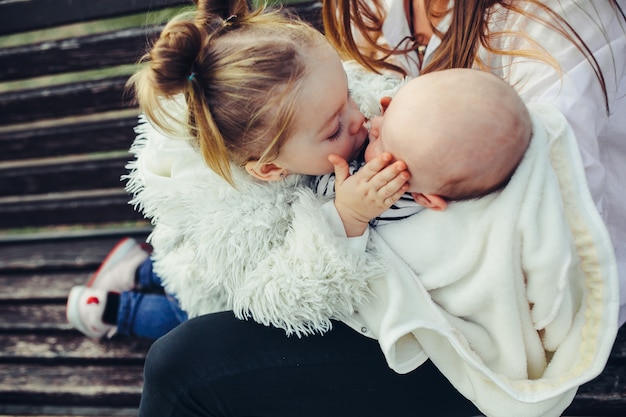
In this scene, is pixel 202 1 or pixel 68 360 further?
pixel 68 360

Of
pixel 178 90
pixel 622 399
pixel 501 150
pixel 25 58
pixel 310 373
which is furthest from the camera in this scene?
pixel 25 58

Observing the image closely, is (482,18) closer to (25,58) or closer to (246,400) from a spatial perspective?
(246,400)

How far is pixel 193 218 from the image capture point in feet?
4.31

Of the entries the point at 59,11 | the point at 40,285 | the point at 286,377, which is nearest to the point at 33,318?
the point at 40,285

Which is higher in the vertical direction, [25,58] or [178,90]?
[178,90]

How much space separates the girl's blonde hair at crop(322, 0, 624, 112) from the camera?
1150 mm

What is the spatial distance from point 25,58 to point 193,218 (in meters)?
0.95

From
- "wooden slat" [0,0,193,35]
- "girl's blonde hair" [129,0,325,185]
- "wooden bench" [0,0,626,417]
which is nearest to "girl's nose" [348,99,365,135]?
"girl's blonde hair" [129,0,325,185]

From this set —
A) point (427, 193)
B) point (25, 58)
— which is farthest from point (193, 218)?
point (25, 58)

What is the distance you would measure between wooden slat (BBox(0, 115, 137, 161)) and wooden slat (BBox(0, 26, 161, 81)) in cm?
17

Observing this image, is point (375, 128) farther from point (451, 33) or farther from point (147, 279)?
point (147, 279)

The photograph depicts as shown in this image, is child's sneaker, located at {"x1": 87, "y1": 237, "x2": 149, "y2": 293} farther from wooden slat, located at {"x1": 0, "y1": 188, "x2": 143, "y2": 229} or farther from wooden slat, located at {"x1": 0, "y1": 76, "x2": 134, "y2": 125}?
wooden slat, located at {"x1": 0, "y1": 76, "x2": 134, "y2": 125}

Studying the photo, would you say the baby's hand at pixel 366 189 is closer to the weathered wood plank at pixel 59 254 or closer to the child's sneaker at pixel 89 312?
the child's sneaker at pixel 89 312

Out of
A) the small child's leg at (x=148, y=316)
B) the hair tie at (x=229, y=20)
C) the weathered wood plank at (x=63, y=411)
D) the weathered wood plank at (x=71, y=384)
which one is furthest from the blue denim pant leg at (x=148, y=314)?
the hair tie at (x=229, y=20)
